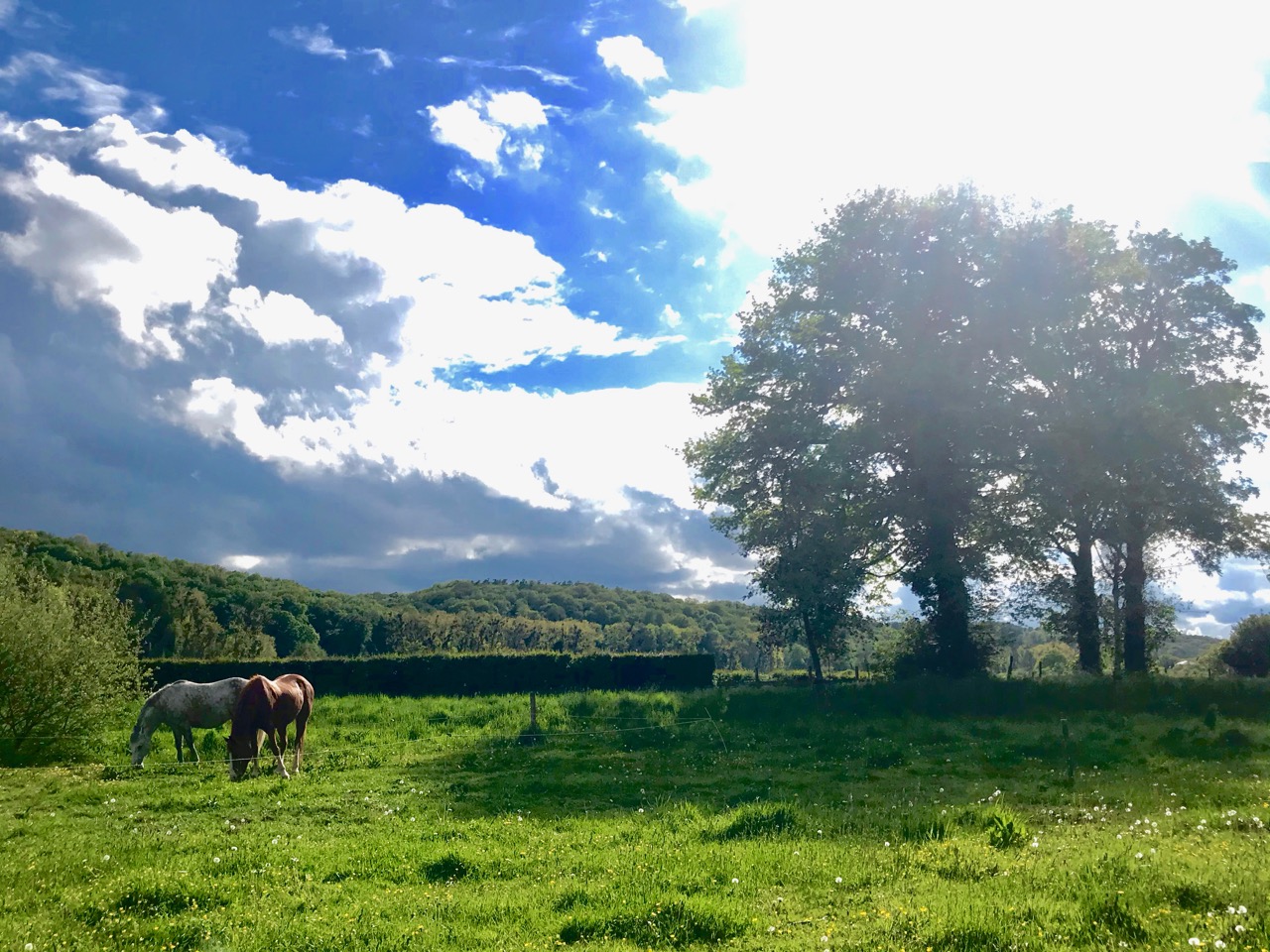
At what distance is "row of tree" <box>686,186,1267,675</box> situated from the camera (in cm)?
3119

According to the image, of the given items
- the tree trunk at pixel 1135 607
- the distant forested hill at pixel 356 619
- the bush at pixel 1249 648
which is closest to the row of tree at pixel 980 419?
the tree trunk at pixel 1135 607

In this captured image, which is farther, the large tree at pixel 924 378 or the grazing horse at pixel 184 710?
the large tree at pixel 924 378

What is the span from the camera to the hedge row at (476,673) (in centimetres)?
4247

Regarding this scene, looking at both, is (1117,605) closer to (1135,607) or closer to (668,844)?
(1135,607)

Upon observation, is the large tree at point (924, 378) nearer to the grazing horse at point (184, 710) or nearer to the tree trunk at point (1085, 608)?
the tree trunk at point (1085, 608)

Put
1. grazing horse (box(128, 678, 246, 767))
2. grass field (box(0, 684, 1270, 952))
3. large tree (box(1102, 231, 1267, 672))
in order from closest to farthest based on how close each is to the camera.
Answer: grass field (box(0, 684, 1270, 952)) → grazing horse (box(128, 678, 246, 767)) → large tree (box(1102, 231, 1267, 672))

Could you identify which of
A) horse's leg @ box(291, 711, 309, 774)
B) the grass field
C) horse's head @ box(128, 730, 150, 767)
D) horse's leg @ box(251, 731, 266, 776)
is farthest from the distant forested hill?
horse's head @ box(128, 730, 150, 767)

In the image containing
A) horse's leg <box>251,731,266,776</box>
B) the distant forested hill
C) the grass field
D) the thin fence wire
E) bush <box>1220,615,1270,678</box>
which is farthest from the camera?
the distant forested hill

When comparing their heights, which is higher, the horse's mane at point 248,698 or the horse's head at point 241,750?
the horse's mane at point 248,698

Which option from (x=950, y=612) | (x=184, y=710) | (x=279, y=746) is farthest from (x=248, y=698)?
(x=950, y=612)

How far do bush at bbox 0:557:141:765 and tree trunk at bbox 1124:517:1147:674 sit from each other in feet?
123

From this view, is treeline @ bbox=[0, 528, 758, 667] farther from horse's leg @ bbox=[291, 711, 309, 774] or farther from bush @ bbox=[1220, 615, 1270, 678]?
bush @ bbox=[1220, 615, 1270, 678]

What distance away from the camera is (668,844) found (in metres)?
11.3

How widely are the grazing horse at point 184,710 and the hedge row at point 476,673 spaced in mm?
19831
